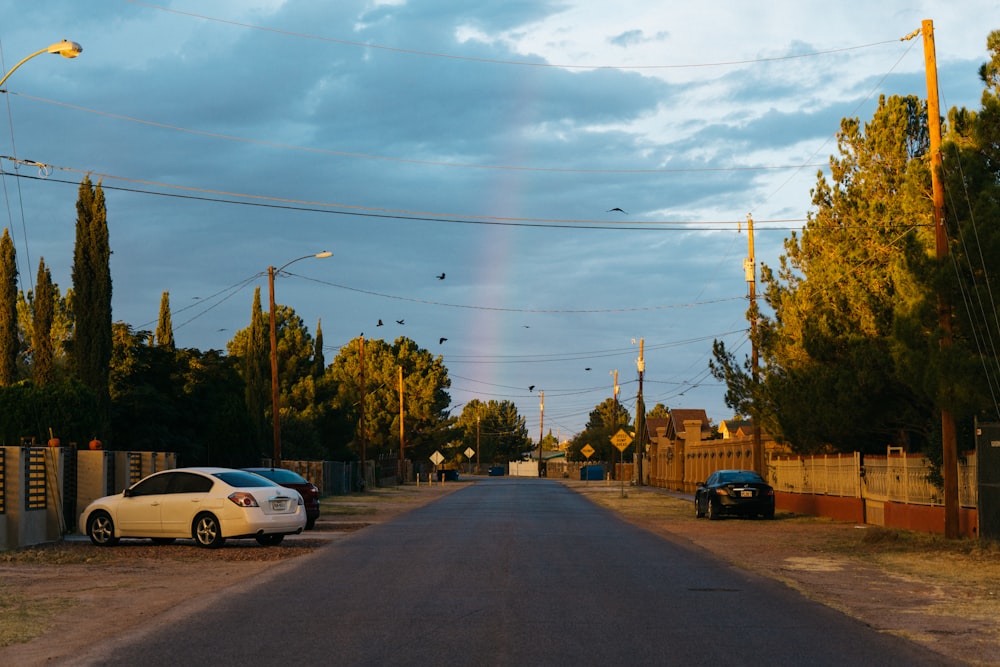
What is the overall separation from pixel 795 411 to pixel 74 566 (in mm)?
18703

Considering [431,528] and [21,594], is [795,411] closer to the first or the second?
→ [431,528]

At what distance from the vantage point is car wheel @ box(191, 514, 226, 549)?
848 inches

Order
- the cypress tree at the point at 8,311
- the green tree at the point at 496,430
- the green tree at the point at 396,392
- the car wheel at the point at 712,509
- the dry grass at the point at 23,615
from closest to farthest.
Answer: the dry grass at the point at 23,615 < the car wheel at the point at 712,509 < the cypress tree at the point at 8,311 < the green tree at the point at 396,392 < the green tree at the point at 496,430

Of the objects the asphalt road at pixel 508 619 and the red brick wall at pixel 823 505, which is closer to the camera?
the asphalt road at pixel 508 619

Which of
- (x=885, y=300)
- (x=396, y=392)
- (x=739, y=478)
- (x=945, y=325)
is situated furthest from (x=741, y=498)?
(x=396, y=392)

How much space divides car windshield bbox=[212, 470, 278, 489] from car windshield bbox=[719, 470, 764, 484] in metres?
16.4

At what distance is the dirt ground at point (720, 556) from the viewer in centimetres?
1116

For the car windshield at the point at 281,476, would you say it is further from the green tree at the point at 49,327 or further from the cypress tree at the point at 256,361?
the cypress tree at the point at 256,361

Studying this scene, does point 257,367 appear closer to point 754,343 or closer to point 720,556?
point 754,343

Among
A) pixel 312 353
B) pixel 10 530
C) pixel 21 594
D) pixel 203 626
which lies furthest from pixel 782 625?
pixel 312 353

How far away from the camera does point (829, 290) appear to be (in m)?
29.5

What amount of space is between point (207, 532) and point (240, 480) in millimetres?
1144

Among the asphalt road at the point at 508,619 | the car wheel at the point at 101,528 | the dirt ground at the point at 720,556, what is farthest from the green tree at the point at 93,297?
the asphalt road at the point at 508,619

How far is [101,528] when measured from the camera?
21953mm
